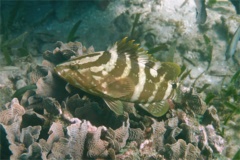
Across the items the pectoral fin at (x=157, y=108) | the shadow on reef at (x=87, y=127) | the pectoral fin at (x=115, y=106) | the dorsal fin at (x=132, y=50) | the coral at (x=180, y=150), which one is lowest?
the coral at (x=180, y=150)

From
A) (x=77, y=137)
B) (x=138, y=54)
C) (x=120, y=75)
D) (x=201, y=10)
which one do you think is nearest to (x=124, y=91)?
(x=120, y=75)

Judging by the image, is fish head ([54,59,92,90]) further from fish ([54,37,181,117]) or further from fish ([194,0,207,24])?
fish ([194,0,207,24])

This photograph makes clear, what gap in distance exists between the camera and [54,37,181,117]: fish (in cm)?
310

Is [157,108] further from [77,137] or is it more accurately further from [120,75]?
[77,137]

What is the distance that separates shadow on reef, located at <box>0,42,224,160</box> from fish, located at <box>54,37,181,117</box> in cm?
40

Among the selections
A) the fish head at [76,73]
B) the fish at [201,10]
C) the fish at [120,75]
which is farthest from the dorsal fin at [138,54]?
the fish at [201,10]

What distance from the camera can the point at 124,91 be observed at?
10.3 feet

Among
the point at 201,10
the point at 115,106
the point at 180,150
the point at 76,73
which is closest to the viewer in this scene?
the point at 76,73

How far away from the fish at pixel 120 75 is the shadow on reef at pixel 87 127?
1.31 ft

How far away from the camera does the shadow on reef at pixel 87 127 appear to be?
125 inches

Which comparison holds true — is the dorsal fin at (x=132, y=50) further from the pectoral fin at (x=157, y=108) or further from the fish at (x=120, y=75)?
the pectoral fin at (x=157, y=108)

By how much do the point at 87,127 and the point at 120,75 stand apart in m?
0.72

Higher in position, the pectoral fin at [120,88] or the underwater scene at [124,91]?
the pectoral fin at [120,88]

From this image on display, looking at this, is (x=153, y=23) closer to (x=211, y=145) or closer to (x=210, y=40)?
(x=210, y=40)
